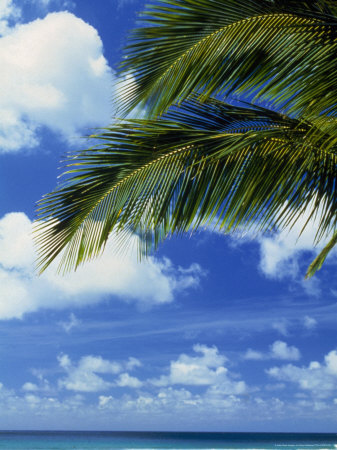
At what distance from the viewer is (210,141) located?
2936 mm

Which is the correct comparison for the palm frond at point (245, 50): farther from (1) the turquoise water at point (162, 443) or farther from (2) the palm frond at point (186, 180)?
(1) the turquoise water at point (162, 443)

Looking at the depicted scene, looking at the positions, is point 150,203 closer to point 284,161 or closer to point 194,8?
point 284,161

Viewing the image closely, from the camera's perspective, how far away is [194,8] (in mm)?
2586

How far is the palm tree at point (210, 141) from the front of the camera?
8.73 ft

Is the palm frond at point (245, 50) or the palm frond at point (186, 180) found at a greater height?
the palm frond at point (245, 50)

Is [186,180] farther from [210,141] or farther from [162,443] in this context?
[162,443]

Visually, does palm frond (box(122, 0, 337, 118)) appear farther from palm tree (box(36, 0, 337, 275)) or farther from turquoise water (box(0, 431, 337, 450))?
turquoise water (box(0, 431, 337, 450))

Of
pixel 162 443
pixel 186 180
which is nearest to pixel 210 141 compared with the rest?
pixel 186 180

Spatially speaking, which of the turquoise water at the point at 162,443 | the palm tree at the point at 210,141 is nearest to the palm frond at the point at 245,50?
the palm tree at the point at 210,141

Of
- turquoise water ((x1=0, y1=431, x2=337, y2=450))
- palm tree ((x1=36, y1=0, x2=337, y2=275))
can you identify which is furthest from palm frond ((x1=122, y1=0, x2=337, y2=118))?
turquoise water ((x1=0, y1=431, x2=337, y2=450))

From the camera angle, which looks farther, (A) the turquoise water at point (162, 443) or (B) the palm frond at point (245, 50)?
(A) the turquoise water at point (162, 443)

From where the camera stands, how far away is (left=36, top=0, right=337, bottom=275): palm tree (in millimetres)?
2662

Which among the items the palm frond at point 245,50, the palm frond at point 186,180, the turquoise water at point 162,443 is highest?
the palm frond at point 245,50

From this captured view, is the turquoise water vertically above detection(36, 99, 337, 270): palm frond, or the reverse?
detection(36, 99, 337, 270): palm frond
